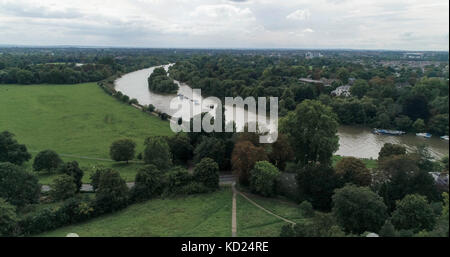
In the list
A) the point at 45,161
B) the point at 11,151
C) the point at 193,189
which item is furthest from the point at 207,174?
the point at 11,151

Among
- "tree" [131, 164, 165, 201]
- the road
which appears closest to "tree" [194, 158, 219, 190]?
the road

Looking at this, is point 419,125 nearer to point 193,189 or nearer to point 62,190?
point 193,189

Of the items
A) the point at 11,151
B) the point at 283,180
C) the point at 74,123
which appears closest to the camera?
the point at 283,180

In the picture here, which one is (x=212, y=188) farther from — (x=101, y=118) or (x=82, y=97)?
(x=82, y=97)

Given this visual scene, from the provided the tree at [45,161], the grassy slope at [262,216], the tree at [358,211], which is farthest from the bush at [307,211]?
the tree at [45,161]

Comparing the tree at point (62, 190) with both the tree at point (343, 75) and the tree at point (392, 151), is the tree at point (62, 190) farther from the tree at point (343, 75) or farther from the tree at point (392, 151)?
the tree at point (343, 75)
